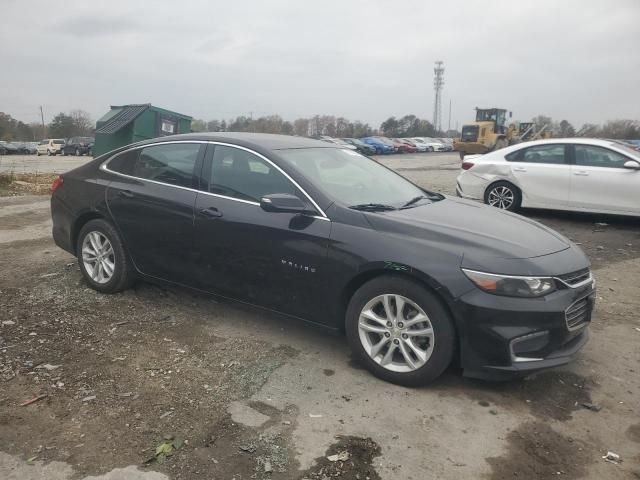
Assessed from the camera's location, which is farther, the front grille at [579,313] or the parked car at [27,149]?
the parked car at [27,149]

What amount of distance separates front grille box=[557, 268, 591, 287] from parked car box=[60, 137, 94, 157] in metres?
45.9

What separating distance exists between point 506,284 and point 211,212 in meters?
2.23

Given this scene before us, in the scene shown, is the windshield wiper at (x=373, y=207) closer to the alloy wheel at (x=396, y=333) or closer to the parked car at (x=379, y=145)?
the alloy wheel at (x=396, y=333)

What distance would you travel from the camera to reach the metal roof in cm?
1384

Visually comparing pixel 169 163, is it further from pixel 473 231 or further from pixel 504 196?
pixel 504 196

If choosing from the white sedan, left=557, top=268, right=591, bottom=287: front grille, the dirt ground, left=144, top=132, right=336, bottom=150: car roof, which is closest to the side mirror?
left=144, top=132, right=336, bottom=150: car roof

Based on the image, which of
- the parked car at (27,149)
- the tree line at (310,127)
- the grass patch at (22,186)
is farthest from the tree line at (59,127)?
the grass patch at (22,186)

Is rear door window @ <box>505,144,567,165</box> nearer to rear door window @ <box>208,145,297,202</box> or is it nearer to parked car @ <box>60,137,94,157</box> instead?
rear door window @ <box>208,145,297,202</box>

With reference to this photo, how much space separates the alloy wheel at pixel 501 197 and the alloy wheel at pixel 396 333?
6.56 metres

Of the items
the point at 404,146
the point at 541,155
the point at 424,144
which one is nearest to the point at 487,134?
the point at 404,146

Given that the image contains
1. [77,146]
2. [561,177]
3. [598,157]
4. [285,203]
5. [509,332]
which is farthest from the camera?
[77,146]

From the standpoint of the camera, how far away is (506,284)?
10.6 ft

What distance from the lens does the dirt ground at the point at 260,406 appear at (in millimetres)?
2717

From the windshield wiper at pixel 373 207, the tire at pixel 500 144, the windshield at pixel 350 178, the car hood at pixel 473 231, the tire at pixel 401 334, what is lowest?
the tire at pixel 401 334
